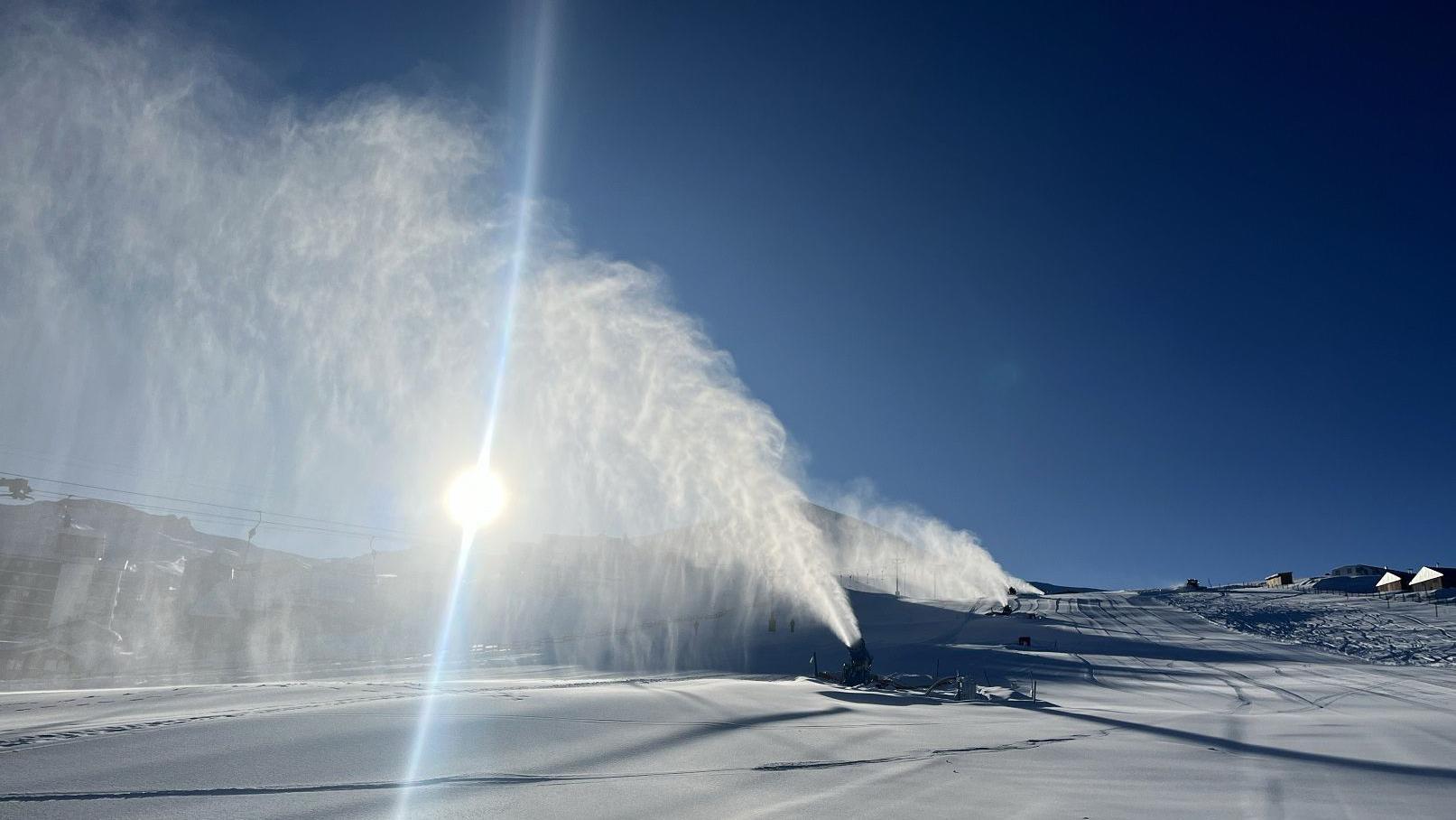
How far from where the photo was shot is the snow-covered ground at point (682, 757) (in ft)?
21.9

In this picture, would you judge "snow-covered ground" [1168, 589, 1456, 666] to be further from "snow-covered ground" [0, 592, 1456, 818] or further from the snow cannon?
the snow cannon

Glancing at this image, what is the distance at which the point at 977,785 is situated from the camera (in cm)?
802

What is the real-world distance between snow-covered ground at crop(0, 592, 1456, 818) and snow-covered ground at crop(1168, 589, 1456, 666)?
3364 cm

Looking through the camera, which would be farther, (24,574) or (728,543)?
(728,543)

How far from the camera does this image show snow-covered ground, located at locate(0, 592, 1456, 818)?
262 inches

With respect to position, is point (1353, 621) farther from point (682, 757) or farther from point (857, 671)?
point (682, 757)

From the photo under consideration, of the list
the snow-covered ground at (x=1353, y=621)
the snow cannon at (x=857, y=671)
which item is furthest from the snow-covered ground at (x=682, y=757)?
the snow-covered ground at (x=1353, y=621)

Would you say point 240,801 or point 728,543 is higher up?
point 728,543

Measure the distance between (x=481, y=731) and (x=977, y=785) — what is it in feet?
19.3

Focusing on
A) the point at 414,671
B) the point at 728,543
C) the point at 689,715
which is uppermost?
the point at 728,543

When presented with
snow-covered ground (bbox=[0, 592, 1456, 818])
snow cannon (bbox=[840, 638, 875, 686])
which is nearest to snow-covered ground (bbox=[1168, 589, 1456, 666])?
snow-covered ground (bbox=[0, 592, 1456, 818])

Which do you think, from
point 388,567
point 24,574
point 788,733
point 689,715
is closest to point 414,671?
point 689,715

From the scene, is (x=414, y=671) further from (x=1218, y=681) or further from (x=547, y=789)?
(x=1218, y=681)

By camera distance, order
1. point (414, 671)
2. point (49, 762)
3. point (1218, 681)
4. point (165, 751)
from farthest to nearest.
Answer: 1. point (414, 671)
2. point (1218, 681)
3. point (165, 751)
4. point (49, 762)
